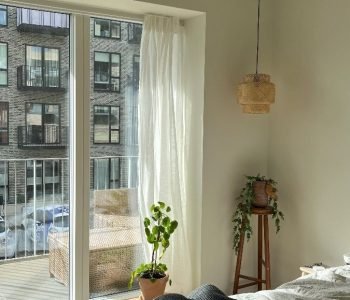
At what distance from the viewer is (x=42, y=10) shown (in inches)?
114

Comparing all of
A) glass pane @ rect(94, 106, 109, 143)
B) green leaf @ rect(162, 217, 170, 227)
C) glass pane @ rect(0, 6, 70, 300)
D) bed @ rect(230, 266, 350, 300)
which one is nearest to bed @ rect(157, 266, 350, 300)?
bed @ rect(230, 266, 350, 300)

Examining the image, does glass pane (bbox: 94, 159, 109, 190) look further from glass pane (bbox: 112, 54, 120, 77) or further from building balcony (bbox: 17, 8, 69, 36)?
building balcony (bbox: 17, 8, 69, 36)

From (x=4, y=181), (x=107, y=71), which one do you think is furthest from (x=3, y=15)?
(x=4, y=181)

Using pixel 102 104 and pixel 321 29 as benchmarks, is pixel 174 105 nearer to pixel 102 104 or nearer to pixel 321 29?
pixel 102 104

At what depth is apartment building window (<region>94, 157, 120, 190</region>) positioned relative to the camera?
3188mm

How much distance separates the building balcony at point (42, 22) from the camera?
2.85 m

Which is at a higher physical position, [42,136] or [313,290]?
[42,136]

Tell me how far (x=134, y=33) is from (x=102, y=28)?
0.80 ft

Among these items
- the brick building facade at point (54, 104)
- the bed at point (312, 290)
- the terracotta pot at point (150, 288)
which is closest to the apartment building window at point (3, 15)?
the brick building facade at point (54, 104)

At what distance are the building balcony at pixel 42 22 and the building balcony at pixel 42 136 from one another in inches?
23.6

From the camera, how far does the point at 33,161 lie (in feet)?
9.69

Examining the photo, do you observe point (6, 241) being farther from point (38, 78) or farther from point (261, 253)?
point (261, 253)

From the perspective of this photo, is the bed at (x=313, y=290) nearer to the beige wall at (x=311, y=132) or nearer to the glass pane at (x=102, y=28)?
the beige wall at (x=311, y=132)

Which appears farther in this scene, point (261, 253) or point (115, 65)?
point (261, 253)
